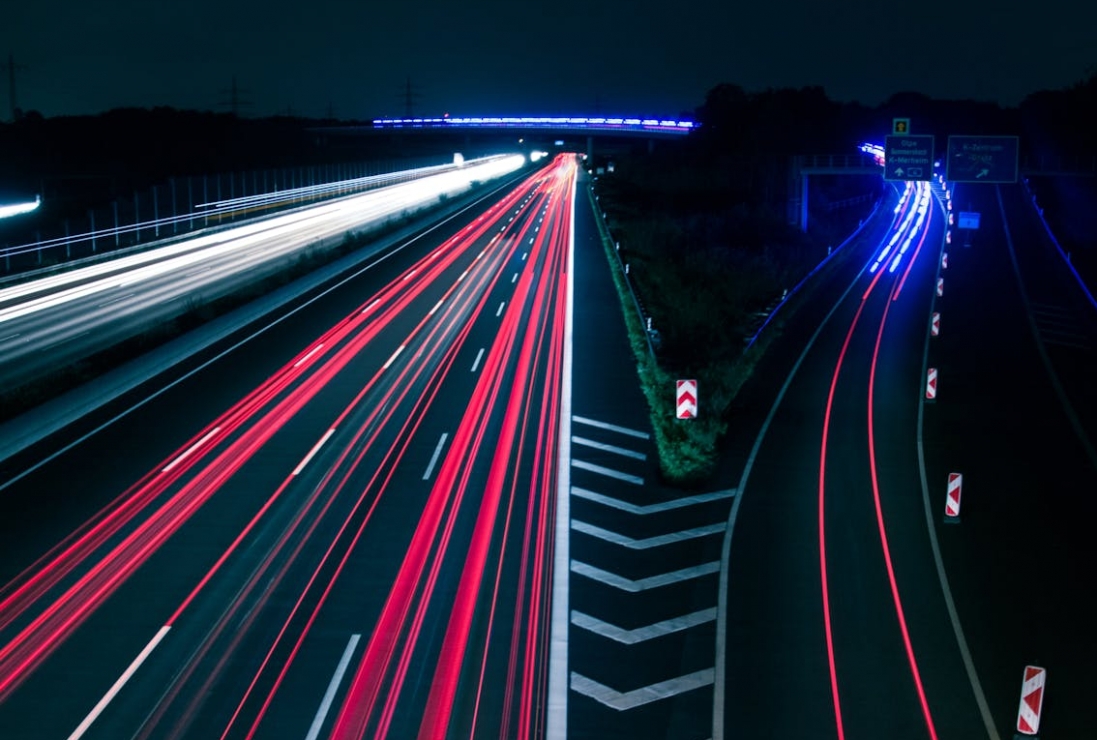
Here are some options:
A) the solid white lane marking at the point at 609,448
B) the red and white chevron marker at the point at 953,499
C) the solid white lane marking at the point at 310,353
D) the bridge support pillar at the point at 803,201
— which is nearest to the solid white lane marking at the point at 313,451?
the solid white lane marking at the point at 609,448

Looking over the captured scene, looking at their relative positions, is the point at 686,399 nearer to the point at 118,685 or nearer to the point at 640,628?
the point at 640,628

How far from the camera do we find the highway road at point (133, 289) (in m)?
29.0

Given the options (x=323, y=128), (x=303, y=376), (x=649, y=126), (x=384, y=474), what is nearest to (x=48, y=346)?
(x=303, y=376)

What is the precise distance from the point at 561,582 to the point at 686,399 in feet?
20.4

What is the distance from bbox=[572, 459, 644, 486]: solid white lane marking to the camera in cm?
Result: 1853

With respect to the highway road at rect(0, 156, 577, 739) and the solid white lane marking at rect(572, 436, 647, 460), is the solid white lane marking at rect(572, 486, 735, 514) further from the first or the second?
the solid white lane marking at rect(572, 436, 647, 460)

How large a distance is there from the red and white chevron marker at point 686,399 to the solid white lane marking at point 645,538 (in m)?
3.22

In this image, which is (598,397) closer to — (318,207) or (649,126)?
(318,207)

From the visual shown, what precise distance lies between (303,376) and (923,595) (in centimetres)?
1563

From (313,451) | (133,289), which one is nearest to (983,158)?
(133,289)

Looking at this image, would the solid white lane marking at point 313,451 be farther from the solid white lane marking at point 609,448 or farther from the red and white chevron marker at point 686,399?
the red and white chevron marker at point 686,399

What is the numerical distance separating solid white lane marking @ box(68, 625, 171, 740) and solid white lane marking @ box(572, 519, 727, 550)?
5980mm

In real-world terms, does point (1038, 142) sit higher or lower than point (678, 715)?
higher

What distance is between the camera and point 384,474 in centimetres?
1838
